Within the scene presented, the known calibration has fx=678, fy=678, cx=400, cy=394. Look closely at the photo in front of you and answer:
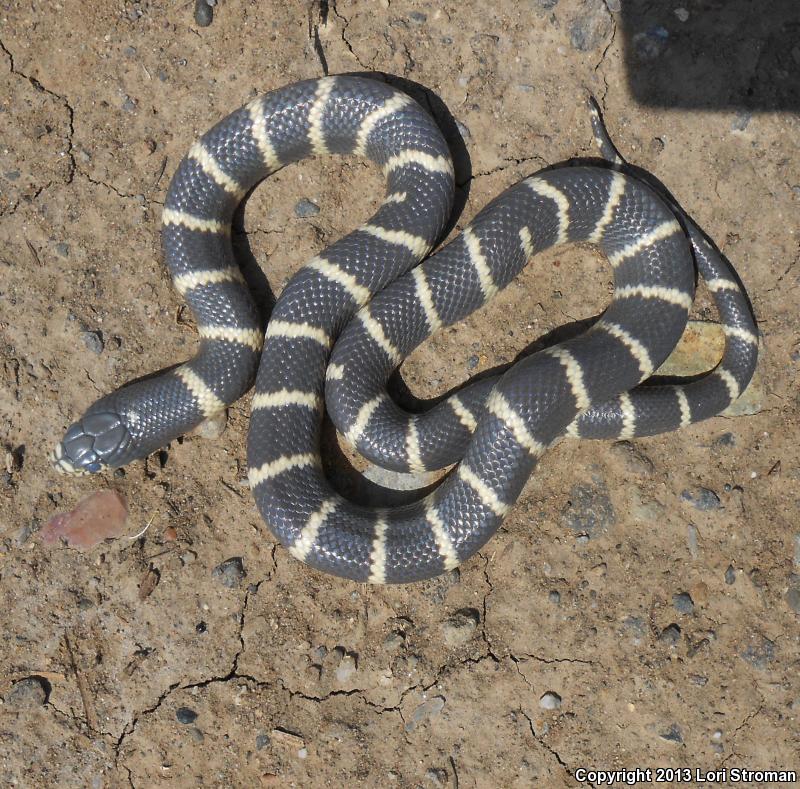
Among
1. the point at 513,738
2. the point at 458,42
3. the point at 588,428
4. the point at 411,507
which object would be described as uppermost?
the point at 458,42

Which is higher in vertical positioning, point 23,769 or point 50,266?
point 50,266

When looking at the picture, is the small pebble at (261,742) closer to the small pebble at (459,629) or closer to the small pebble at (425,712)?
the small pebble at (425,712)

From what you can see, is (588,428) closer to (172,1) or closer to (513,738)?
(513,738)

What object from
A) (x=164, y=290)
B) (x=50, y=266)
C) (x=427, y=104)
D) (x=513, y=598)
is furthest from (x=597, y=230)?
(x=50, y=266)

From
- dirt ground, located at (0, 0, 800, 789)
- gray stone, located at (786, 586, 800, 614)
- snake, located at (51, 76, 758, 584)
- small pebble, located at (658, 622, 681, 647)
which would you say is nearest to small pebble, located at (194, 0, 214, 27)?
dirt ground, located at (0, 0, 800, 789)

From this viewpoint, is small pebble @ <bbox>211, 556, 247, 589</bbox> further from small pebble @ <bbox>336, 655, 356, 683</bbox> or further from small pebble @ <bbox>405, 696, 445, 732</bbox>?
small pebble @ <bbox>405, 696, 445, 732</bbox>

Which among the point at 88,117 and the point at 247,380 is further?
the point at 88,117

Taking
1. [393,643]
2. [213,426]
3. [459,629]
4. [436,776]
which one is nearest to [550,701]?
[459,629]

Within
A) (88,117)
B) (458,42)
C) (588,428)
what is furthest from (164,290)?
(588,428)

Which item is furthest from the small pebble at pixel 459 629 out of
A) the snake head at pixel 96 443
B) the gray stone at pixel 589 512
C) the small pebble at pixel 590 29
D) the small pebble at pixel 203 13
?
the small pebble at pixel 203 13
